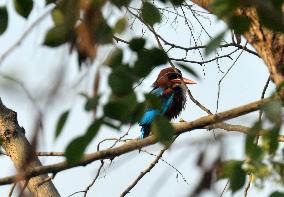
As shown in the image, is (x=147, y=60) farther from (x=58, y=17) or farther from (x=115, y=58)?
(x=58, y=17)

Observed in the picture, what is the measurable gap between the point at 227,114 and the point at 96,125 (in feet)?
1.26

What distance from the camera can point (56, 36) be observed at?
3.84ft

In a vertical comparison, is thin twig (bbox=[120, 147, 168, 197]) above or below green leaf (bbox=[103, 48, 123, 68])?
above

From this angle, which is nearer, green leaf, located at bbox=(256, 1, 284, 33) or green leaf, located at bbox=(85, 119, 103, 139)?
green leaf, located at bbox=(256, 1, 284, 33)

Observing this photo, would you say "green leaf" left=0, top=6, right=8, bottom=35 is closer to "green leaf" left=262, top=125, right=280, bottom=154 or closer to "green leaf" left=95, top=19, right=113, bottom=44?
"green leaf" left=95, top=19, right=113, bottom=44

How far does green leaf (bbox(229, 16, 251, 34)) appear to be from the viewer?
4.14ft

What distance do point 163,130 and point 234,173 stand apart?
0.15 m

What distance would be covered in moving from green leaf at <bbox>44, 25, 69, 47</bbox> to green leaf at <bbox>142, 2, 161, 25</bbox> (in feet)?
0.72

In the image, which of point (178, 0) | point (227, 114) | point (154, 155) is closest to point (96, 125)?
point (227, 114)

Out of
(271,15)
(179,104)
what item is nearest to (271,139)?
(271,15)

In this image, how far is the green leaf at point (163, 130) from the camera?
117 cm

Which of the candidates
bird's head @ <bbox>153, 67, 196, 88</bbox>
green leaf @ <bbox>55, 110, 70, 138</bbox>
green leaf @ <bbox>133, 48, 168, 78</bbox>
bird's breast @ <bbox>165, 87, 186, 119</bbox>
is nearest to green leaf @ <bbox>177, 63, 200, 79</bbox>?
green leaf @ <bbox>133, 48, 168, 78</bbox>

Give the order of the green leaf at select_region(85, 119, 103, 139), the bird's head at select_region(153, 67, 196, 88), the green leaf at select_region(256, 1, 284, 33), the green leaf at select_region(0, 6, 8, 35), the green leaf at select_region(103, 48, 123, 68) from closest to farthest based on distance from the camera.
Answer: the green leaf at select_region(256, 1, 284, 33) → the green leaf at select_region(85, 119, 103, 139) → the green leaf at select_region(103, 48, 123, 68) → the green leaf at select_region(0, 6, 8, 35) → the bird's head at select_region(153, 67, 196, 88)

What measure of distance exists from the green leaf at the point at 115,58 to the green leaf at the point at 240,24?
22 centimetres
